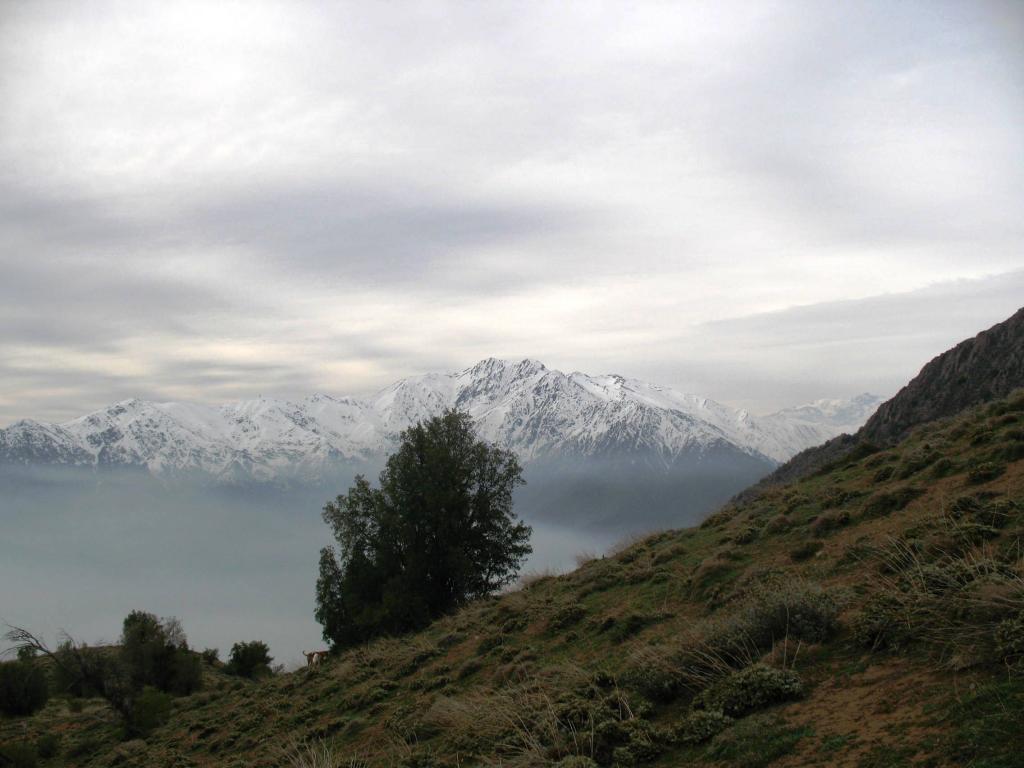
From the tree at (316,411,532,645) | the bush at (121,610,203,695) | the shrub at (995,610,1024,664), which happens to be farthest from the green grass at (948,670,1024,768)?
the bush at (121,610,203,695)

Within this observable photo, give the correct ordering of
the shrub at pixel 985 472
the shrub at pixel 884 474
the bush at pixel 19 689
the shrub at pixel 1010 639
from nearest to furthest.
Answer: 1. the shrub at pixel 1010 639
2. the shrub at pixel 985 472
3. the shrub at pixel 884 474
4. the bush at pixel 19 689

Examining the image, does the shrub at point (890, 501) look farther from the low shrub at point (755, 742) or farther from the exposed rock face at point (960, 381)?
the exposed rock face at point (960, 381)

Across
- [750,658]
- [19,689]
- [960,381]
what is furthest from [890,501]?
[19,689]

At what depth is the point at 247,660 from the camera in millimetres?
42688

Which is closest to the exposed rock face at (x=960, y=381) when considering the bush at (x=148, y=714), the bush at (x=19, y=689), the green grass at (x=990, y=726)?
the green grass at (x=990, y=726)

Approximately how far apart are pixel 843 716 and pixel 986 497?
8.14m

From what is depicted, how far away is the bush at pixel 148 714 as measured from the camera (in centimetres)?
2330

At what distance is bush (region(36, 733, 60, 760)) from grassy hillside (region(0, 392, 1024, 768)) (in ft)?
4.09

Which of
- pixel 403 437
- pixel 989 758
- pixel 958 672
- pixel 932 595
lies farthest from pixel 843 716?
pixel 403 437

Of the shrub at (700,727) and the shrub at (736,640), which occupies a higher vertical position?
the shrub at (736,640)

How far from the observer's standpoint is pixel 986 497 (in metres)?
12.6

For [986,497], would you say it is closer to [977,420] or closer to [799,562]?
[799,562]

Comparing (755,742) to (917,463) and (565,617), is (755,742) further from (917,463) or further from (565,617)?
(917,463)

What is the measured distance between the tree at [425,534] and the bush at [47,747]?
457 inches
